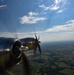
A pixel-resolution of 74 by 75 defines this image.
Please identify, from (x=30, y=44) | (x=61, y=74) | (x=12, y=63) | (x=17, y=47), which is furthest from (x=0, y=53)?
(x=61, y=74)

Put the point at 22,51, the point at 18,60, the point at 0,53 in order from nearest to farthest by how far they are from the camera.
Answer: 1. the point at 0,53
2. the point at 18,60
3. the point at 22,51

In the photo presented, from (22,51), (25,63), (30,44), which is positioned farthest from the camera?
(30,44)

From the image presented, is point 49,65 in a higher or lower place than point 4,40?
lower

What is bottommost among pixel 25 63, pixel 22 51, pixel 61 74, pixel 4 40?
pixel 61 74

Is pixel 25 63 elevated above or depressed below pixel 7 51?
below

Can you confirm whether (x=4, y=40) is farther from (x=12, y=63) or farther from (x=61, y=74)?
(x=61, y=74)

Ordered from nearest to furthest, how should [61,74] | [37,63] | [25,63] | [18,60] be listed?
[18,60], [25,63], [61,74], [37,63]

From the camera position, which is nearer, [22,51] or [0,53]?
[0,53]

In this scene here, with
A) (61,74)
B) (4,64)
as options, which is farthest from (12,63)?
(61,74)

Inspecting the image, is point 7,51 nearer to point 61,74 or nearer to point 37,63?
point 61,74
